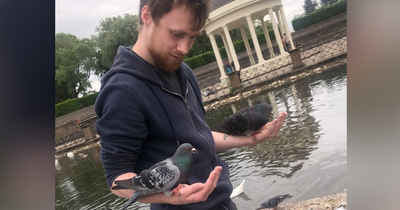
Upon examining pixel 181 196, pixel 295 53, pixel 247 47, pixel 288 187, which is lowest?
pixel 288 187

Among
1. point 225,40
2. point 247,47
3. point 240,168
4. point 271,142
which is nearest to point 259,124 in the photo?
point 225,40

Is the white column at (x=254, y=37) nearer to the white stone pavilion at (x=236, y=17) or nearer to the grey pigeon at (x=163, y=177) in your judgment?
the white stone pavilion at (x=236, y=17)

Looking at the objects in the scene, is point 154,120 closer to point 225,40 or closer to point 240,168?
point 225,40

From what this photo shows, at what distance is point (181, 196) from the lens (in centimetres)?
64

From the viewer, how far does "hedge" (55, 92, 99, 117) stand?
1.02 meters

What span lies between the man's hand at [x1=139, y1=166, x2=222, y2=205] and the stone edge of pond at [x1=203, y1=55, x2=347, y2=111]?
0.88m

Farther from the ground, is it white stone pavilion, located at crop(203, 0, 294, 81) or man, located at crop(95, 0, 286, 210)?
white stone pavilion, located at crop(203, 0, 294, 81)

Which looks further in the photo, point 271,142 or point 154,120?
point 271,142

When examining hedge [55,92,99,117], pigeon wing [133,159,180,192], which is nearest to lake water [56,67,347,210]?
hedge [55,92,99,117]

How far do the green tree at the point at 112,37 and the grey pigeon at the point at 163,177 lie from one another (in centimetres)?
42

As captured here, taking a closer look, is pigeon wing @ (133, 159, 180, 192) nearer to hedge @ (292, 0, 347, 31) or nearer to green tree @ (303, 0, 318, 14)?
hedge @ (292, 0, 347, 31)

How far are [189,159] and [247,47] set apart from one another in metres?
1.17

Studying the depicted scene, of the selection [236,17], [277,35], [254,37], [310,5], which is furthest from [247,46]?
[310,5]

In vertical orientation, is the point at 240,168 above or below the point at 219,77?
below
